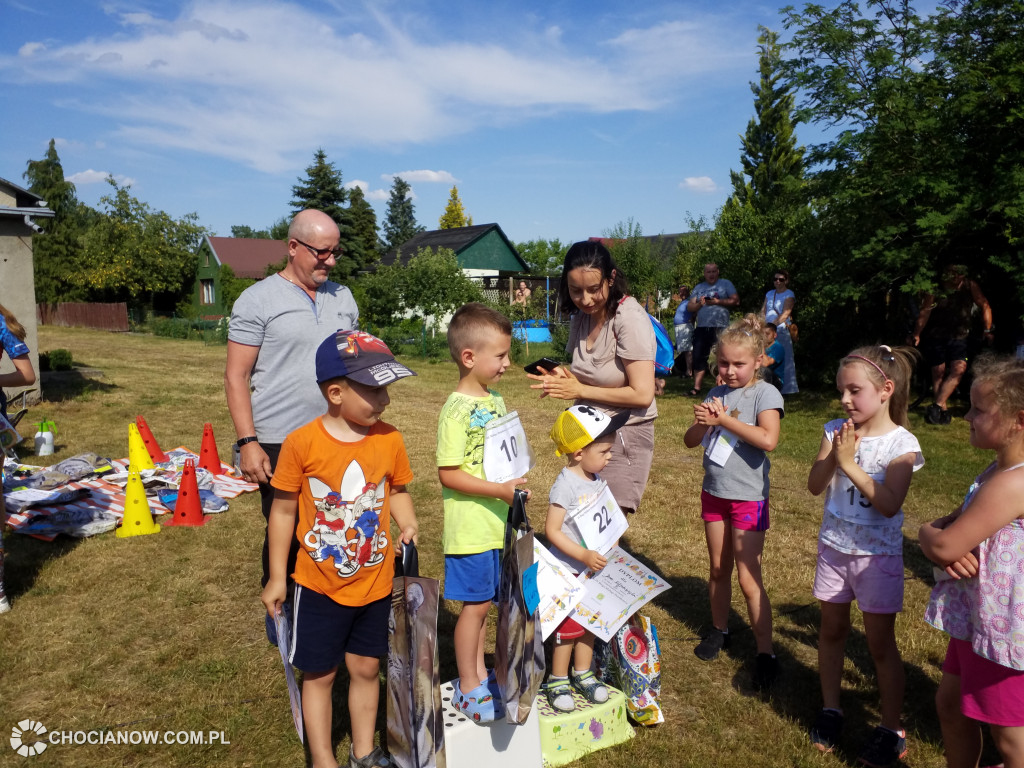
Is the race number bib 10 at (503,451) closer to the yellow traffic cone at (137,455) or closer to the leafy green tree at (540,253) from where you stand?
the yellow traffic cone at (137,455)

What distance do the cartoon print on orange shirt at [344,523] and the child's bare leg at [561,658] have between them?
100 cm

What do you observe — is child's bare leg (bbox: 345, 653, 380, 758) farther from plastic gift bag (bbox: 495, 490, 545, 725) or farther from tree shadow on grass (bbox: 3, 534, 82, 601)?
tree shadow on grass (bbox: 3, 534, 82, 601)

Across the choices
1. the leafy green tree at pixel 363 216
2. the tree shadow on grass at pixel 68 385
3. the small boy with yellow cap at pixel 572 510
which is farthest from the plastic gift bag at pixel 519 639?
the leafy green tree at pixel 363 216

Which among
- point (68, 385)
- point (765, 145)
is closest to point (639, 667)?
point (68, 385)

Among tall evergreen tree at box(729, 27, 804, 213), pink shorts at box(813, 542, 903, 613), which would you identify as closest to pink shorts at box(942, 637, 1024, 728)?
pink shorts at box(813, 542, 903, 613)

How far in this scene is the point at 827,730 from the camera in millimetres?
3047

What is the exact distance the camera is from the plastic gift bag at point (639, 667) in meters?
3.19

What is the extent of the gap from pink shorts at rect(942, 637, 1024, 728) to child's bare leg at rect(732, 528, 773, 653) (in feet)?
3.74

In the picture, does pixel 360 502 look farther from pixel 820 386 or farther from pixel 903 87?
pixel 820 386

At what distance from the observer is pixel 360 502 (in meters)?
2.63

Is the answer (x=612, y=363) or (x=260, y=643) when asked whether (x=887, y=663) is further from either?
(x=260, y=643)

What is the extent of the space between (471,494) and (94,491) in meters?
5.56

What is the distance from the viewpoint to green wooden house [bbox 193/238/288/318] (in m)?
47.3

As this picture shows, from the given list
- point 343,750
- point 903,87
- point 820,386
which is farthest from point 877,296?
point 343,750
